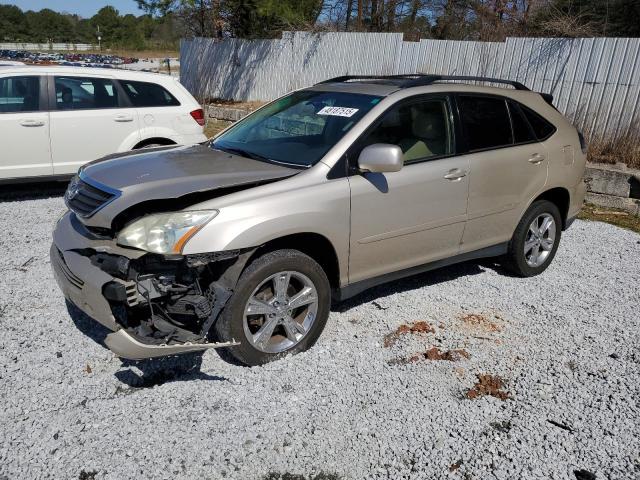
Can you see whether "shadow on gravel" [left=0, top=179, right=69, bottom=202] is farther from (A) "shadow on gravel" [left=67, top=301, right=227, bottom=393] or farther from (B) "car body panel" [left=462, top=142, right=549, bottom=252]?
(B) "car body panel" [left=462, top=142, right=549, bottom=252]

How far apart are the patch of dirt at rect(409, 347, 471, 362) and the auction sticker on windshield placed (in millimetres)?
1799

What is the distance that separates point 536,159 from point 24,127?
5905mm

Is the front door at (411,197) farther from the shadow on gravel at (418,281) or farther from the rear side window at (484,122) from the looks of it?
the shadow on gravel at (418,281)

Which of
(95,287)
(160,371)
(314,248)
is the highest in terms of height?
(314,248)

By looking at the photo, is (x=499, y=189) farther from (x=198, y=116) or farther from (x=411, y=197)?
(x=198, y=116)

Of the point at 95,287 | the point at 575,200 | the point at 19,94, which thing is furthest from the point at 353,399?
the point at 19,94

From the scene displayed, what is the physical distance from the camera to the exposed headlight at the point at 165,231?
10.6ft

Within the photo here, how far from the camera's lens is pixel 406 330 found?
4.27 metres

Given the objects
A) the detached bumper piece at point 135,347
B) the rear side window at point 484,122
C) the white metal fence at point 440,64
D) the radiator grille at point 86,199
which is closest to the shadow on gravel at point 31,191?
the radiator grille at point 86,199

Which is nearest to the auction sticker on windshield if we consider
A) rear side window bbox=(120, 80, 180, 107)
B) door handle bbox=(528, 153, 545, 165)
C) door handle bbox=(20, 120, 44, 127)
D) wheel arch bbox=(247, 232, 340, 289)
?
wheel arch bbox=(247, 232, 340, 289)

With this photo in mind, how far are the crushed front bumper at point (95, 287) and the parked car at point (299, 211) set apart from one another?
0.01 m

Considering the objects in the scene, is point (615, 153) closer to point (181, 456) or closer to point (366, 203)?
point (366, 203)

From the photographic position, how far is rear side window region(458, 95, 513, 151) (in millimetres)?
4561

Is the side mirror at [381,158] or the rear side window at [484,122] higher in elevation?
the rear side window at [484,122]
